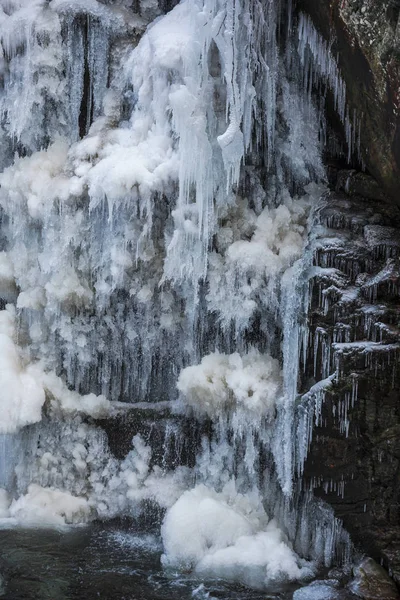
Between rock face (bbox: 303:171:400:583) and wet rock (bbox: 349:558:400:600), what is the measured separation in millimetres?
123

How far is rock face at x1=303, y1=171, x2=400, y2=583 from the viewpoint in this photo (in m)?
6.85

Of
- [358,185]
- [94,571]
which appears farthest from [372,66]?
[94,571]

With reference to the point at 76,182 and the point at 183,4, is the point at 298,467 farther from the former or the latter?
the point at 183,4

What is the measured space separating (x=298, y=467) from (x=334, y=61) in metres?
3.93

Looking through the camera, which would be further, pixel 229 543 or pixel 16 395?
pixel 16 395

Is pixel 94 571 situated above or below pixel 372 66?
below

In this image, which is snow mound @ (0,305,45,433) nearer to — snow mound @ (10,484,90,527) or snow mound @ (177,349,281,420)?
snow mound @ (10,484,90,527)

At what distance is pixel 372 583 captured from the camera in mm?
6879

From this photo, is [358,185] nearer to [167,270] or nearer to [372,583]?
[167,270]

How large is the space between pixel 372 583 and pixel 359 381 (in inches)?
72.6

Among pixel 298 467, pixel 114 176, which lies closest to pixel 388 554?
pixel 298 467

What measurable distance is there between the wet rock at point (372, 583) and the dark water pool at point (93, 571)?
611 mm

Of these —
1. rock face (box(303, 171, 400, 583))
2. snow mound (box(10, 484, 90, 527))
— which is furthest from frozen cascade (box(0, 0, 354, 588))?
rock face (box(303, 171, 400, 583))

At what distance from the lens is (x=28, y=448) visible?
8984 mm
